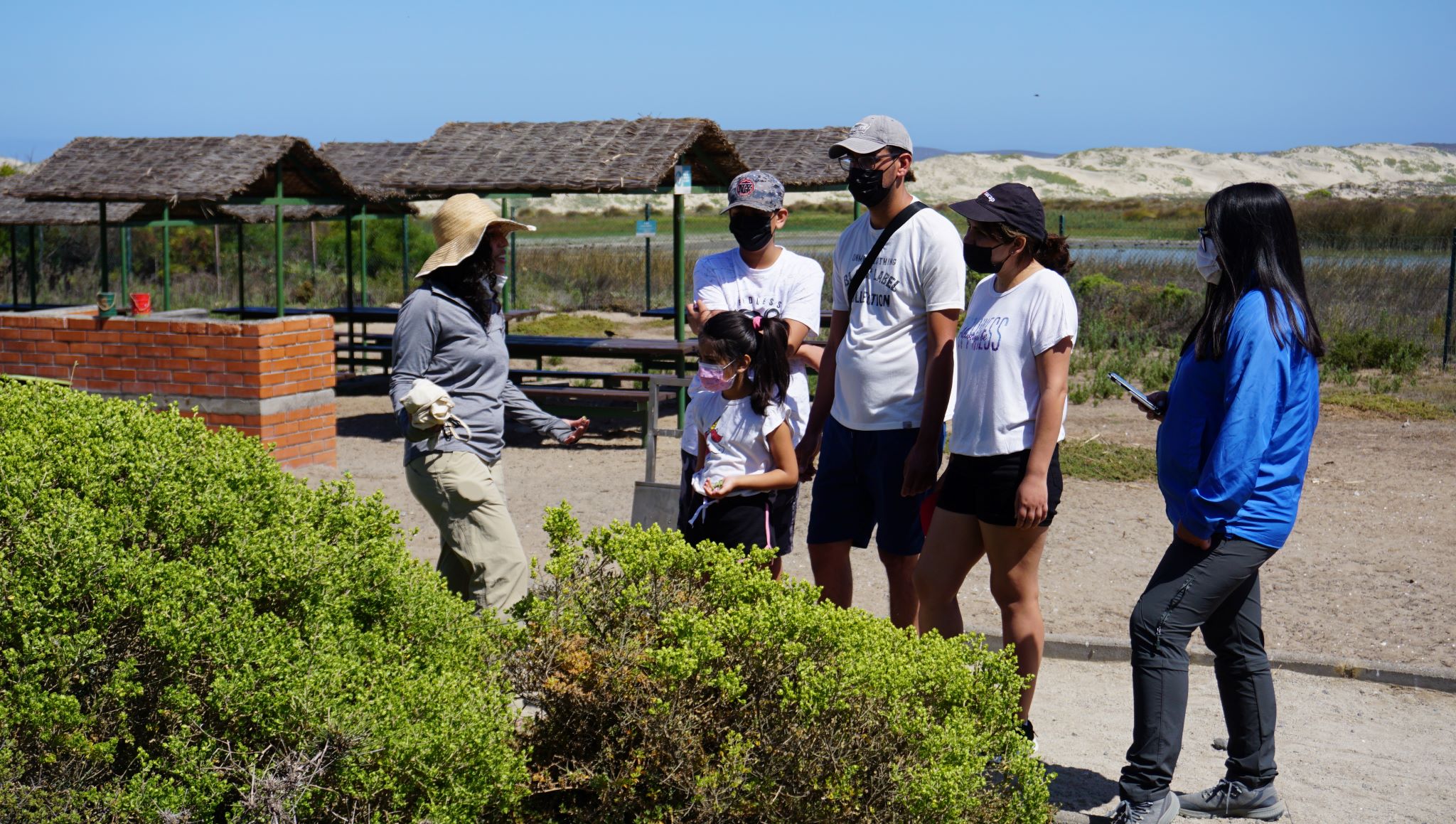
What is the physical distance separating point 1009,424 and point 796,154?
34.7ft

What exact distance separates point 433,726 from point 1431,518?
7.37m

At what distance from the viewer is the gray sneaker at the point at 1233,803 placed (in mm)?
3748

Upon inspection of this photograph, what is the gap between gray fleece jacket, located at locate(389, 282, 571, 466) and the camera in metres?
4.36

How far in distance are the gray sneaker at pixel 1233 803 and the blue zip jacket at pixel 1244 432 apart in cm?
77

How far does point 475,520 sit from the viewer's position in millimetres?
4512

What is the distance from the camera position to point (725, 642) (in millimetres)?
2930

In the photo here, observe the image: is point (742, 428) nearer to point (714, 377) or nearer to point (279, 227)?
point (714, 377)

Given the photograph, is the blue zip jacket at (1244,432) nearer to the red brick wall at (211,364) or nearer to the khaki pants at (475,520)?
the khaki pants at (475,520)

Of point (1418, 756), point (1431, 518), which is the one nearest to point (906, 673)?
point (1418, 756)

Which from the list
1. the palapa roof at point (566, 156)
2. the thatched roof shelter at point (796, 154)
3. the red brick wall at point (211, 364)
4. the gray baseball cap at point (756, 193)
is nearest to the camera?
the gray baseball cap at point (756, 193)

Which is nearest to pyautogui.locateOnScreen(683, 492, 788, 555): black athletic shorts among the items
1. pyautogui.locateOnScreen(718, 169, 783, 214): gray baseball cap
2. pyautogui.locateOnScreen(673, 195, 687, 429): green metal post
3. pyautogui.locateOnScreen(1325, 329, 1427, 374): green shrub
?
pyautogui.locateOnScreen(718, 169, 783, 214): gray baseball cap

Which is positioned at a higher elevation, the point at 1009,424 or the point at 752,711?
the point at 1009,424

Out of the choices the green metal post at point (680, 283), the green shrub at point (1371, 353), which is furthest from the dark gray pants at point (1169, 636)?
the green shrub at point (1371, 353)

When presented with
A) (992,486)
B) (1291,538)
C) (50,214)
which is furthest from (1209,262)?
(50,214)
